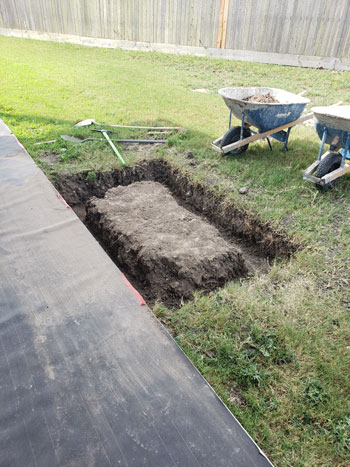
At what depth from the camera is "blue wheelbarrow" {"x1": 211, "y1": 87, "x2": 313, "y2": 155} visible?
174 inches

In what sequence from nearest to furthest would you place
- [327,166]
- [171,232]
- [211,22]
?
1. [171,232]
2. [327,166]
3. [211,22]

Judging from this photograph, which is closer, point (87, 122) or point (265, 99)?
point (265, 99)

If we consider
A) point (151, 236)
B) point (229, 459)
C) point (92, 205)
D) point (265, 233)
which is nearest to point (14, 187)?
point (92, 205)

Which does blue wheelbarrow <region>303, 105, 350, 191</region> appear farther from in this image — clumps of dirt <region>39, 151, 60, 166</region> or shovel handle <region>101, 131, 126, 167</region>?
clumps of dirt <region>39, 151, 60, 166</region>

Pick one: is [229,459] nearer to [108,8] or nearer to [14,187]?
[14,187]

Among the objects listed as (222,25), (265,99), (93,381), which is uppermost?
(222,25)

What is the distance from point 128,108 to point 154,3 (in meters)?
7.68

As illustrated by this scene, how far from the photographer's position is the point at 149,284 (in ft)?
9.80

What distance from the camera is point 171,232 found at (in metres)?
3.42

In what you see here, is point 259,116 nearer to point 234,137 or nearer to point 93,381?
point 234,137

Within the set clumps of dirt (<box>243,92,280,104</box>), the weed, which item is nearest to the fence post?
clumps of dirt (<box>243,92,280,104</box>)

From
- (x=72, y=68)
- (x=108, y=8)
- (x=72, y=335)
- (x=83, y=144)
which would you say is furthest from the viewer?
(x=108, y=8)

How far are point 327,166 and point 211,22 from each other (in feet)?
32.5

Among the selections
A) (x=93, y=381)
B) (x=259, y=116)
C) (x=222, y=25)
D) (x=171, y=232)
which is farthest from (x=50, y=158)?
(x=222, y=25)
